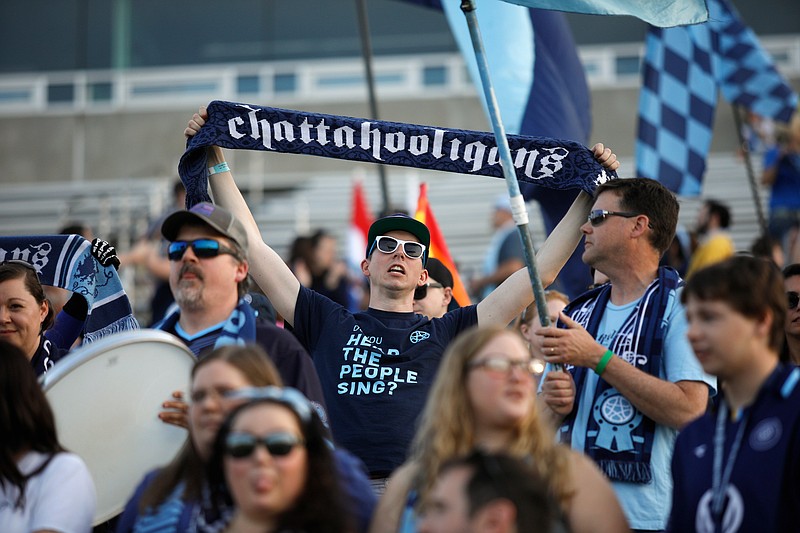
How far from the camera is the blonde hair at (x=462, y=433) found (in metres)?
3.65

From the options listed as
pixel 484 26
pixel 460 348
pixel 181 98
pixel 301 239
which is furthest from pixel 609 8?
pixel 181 98

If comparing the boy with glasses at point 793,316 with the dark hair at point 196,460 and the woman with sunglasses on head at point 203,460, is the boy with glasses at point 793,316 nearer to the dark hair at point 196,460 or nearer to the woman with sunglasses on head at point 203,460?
the woman with sunglasses on head at point 203,460

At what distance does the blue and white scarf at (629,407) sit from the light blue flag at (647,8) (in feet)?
3.43

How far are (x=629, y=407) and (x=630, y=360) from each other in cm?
20

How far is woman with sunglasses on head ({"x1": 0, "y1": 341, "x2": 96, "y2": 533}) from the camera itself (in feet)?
13.0

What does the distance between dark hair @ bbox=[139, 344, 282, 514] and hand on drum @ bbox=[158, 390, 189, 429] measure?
383 mm

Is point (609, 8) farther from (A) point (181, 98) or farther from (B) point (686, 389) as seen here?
(A) point (181, 98)

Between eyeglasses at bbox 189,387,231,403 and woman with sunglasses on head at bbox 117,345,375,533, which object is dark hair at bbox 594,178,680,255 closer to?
woman with sunglasses on head at bbox 117,345,375,533

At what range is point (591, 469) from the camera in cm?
373

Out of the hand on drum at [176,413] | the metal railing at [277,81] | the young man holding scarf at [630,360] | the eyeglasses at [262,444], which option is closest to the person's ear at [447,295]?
the young man holding scarf at [630,360]

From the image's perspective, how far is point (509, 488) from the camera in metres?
3.20

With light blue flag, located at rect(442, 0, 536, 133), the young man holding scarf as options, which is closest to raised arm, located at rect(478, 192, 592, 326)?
the young man holding scarf

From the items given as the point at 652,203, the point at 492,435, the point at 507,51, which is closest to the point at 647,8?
the point at 652,203

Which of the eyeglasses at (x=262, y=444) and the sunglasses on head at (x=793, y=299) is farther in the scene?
the sunglasses on head at (x=793, y=299)
